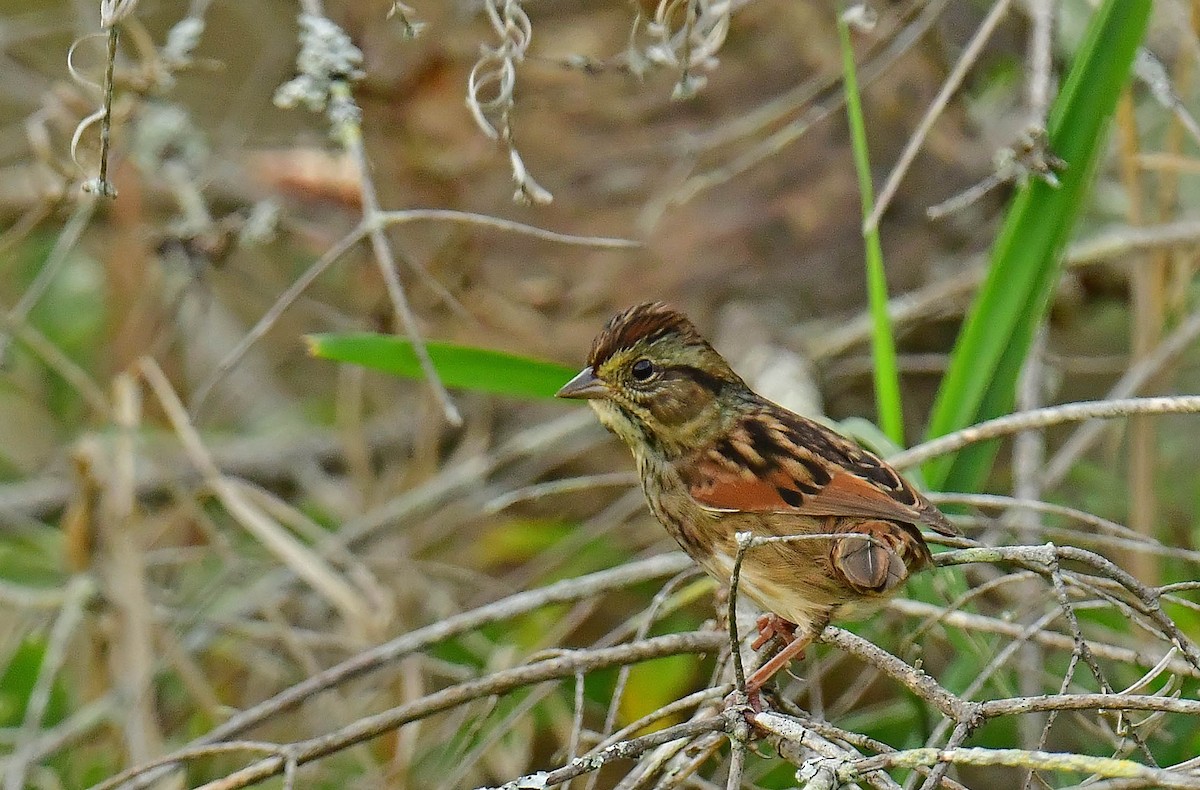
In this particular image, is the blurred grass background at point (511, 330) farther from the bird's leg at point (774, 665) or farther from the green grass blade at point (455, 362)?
the bird's leg at point (774, 665)

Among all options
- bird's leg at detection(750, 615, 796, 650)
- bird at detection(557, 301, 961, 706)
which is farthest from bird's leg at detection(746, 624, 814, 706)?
bird's leg at detection(750, 615, 796, 650)

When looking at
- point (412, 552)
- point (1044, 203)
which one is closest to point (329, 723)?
point (412, 552)

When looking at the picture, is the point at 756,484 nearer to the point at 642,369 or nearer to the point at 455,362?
the point at 642,369

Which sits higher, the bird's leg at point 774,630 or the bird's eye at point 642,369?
the bird's eye at point 642,369

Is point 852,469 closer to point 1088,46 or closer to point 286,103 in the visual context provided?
point 1088,46

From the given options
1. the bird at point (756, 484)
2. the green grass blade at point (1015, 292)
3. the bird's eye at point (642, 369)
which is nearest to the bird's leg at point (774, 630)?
the bird at point (756, 484)

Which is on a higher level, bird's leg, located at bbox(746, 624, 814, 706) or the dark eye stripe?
the dark eye stripe

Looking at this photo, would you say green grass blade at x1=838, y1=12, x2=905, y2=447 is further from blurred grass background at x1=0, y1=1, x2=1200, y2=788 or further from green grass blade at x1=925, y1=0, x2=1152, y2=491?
blurred grass background at x1=0, y1=1, x2=1200, y2=788

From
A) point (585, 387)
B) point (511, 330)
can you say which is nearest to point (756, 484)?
point (585, 387)
